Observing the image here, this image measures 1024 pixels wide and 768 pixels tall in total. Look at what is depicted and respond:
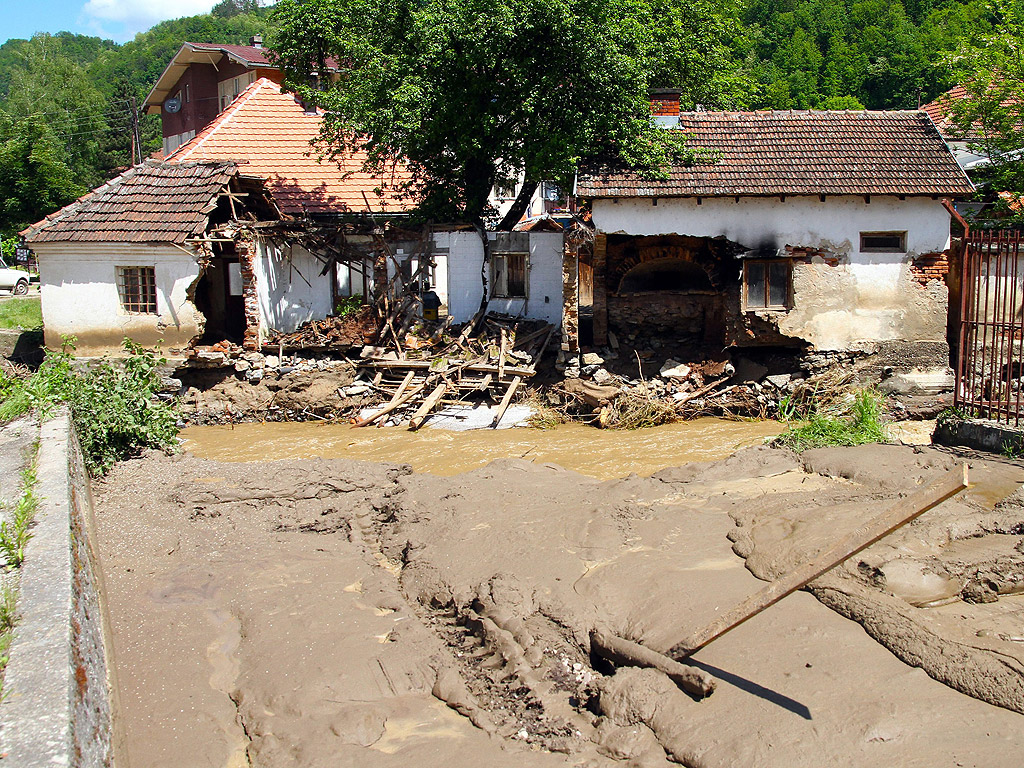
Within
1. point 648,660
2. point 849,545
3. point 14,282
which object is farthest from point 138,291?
point 849,545

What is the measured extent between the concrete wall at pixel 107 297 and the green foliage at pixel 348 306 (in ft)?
10.1

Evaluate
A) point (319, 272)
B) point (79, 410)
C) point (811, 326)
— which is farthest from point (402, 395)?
point (811, 326)

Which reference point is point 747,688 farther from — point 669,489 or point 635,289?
point 635,289

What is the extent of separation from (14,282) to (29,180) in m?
3.23

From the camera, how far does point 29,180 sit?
2467cm

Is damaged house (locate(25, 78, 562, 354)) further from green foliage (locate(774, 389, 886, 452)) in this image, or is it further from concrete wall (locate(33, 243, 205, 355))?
green foliage (locate(774, 389, 886, 452))

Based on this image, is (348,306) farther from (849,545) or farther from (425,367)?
(849,545)

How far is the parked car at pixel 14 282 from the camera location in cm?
2456

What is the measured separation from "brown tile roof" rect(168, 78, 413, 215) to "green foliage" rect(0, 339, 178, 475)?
346 inches

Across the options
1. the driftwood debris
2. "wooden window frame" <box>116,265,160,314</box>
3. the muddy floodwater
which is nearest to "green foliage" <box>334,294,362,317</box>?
the muddy floodwater

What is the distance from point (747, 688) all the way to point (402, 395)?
458 inches

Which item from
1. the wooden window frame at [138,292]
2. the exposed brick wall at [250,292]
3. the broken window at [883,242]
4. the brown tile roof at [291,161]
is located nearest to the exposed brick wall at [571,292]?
the broken window at [883,242]

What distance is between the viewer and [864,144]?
15562mm

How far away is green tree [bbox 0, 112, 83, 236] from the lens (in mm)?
24594
